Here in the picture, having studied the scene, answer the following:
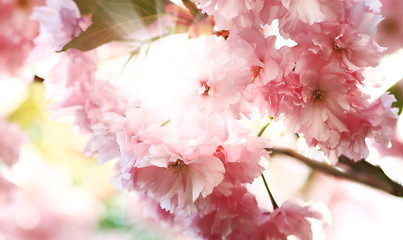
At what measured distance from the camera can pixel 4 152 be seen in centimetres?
81

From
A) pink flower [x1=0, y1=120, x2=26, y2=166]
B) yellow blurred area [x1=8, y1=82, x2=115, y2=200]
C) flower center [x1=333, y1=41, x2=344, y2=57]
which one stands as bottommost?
yellow blurred area [x1=8, y1=82, x2=115, y2=200]

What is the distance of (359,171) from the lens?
600 mm

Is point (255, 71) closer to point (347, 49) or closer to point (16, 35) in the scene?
point (347, 49)

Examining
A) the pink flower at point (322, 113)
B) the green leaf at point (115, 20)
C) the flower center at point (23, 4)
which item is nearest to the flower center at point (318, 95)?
the pink flower at point (322, 113)

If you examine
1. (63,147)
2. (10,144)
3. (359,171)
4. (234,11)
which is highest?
(234,11)

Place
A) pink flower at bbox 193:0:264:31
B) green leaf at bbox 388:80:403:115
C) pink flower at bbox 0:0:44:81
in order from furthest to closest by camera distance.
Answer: pink flower at bbox 0:0:44:81
green leaf at bbox 388:80:403:115
pink flower at bbox 193:0:264:31

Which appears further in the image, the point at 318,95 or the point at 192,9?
the point at 192,9

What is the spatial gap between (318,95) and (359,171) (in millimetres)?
243

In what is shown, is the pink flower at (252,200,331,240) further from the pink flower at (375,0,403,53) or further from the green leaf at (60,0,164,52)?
the pink flower at (375,0,403,53)

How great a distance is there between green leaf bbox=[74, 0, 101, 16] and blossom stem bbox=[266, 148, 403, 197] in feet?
0.81

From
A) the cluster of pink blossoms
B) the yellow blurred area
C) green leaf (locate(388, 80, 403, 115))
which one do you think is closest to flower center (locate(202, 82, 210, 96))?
the cluster of pink blossoms

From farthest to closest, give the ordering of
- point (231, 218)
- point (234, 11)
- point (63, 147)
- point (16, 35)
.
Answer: point (63, 147)
point (16, 35)
point (231, 218)
point (234, 11)

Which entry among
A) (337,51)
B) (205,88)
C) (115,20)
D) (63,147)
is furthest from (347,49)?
(63,147)

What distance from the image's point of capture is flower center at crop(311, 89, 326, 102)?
390 millimetres
